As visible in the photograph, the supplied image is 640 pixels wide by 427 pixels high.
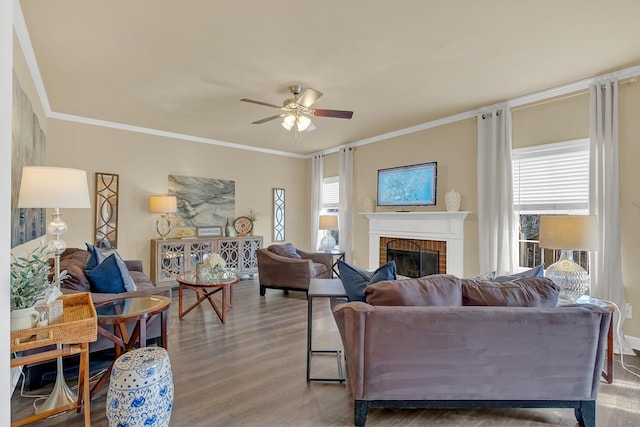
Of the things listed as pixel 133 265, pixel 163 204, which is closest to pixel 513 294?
pixel 133 265

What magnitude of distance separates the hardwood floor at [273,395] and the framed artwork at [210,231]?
8.62ft

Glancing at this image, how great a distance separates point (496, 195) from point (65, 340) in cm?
437

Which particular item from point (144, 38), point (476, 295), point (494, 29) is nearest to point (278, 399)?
point (476, 295)

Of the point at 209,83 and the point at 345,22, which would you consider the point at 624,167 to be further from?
the point at 209,83

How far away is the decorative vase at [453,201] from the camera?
461 centimetres

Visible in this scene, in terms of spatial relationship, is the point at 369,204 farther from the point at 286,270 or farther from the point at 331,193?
the point at 286,270

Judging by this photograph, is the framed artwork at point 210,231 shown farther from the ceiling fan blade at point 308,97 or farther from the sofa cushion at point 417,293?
the sofa cushion at point 417,293

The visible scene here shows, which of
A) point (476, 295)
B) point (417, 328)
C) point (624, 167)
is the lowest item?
point (417, 328)

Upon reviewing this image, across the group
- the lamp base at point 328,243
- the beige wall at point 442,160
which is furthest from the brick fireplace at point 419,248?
the lamp base at point 328,243

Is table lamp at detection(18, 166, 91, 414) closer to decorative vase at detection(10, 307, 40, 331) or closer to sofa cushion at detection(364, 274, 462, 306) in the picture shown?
decorative vase at detection(10, 307, 40, 331)

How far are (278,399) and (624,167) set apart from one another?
12.6 feet

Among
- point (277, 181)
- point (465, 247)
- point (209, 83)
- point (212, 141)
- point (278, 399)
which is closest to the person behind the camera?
point (278, 399)

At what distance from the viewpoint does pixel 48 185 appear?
6.81 feet

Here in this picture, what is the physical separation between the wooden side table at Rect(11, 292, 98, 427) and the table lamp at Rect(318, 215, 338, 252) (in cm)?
445
